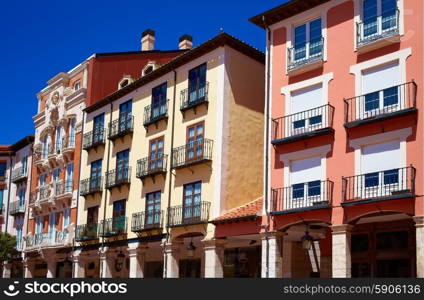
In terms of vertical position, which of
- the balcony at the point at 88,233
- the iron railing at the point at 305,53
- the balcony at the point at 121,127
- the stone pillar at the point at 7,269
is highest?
the iron railing at the point at 305,53

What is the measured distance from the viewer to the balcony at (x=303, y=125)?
25878 mm

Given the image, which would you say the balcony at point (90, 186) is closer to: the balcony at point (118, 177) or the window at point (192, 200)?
the balcony at point (118, 177)

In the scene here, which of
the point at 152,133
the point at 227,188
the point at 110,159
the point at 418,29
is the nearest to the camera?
the point at 418,29

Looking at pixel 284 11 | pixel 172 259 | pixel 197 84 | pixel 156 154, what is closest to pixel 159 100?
pixel 156 154

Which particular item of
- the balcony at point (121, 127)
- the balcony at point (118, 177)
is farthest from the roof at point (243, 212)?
the balcony at point (121, 127)

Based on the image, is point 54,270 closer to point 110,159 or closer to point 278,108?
point 110,159

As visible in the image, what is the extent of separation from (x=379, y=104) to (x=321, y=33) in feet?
15.5

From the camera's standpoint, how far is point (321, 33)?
27.3 m

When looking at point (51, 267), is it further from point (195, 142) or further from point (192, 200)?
point (195, 142)

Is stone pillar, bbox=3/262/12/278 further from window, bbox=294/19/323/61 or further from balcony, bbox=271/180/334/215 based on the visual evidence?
window, bbox=294/19/323/61

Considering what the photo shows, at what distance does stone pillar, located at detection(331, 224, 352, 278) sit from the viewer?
24.0 m

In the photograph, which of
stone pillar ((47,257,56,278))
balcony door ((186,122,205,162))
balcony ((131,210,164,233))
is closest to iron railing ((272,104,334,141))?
balcony door ((186,122,205,162))

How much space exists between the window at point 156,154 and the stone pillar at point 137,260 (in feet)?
14.5

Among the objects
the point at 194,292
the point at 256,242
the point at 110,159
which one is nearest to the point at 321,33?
the point at 256,242
